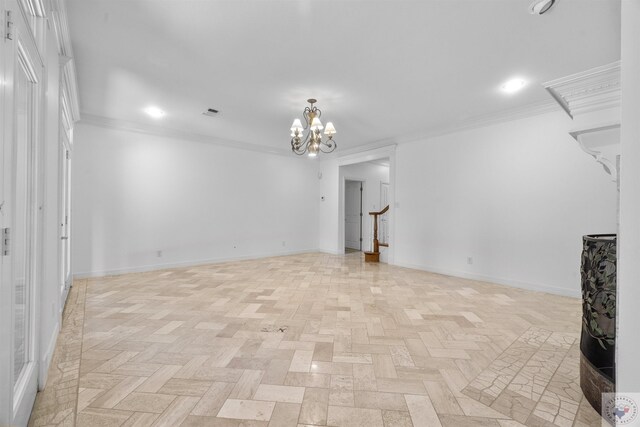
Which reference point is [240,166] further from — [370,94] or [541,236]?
[541,236]

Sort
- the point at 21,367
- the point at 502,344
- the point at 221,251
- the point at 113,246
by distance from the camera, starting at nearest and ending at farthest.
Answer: the point at 21,367
the point at 502,344
the point at 113,246
the point at 221,251

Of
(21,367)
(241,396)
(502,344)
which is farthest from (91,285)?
(502,344)

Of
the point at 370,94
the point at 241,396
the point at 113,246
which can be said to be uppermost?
the point at 370,94

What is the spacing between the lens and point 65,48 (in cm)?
269

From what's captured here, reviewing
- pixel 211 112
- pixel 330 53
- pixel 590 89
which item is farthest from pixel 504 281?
pixel 211 112

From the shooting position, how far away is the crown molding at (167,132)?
4.73 m

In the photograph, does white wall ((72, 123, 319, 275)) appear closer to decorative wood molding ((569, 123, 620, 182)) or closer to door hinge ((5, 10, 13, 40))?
door hinge ((5, 10, 13, 40))

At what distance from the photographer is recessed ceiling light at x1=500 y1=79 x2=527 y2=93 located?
3446 mm

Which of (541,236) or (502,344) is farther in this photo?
(541,236)

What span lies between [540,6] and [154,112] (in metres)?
4.77

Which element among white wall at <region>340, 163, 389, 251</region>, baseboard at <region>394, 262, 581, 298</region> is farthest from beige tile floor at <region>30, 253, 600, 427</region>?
white wall at <region>340, 163, 389, 251</region>

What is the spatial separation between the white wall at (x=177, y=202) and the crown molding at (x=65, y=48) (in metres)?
1.16

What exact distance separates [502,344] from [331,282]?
→ 2470 millimetres

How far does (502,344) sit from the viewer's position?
246cm
